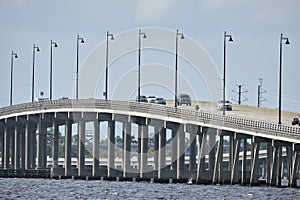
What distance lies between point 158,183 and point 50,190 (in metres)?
26.6

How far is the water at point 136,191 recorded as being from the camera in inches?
4417

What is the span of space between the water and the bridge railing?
612cm

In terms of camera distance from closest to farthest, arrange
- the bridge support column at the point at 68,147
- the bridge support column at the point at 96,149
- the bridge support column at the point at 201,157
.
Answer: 1. the bridge support column at the point at 201,157
2. the bridge support column at the point at 96,149
3. the bridge support column at the point at 68,147

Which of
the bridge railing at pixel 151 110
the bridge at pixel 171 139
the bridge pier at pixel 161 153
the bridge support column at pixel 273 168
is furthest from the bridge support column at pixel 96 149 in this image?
the bridge support column at pixel 273 168

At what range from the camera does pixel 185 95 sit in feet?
617

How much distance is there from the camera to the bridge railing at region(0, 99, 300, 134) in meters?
133

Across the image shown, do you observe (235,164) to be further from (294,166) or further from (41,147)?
(41,147)

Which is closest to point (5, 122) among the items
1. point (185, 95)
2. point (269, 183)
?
point (185, 95)

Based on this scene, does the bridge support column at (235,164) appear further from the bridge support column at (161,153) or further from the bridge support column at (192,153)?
the bridge support column at (161,153)

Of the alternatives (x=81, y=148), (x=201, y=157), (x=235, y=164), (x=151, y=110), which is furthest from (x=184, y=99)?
(x=235, y=164)

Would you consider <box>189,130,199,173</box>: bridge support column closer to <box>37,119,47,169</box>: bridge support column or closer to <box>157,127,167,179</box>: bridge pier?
<box>157,127,167,179</box>: bridge pier

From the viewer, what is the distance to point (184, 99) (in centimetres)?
18600

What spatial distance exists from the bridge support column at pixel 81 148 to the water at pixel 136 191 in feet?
82.2

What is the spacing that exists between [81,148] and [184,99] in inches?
852
